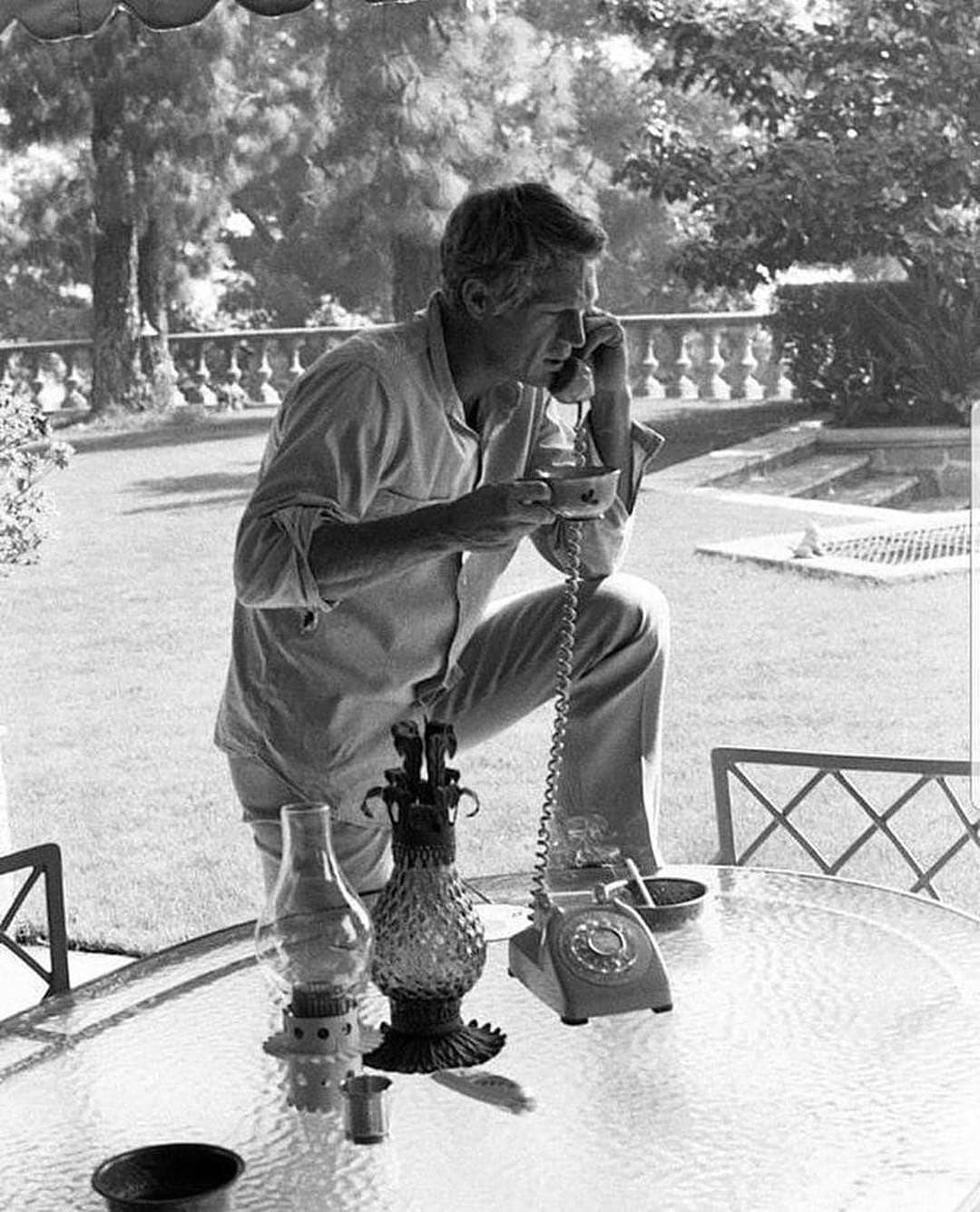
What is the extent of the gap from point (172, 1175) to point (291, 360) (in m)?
3.89

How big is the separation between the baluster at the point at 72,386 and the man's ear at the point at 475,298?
10.5 feet

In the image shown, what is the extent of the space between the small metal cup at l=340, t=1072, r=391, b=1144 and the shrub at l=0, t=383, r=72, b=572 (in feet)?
8.43

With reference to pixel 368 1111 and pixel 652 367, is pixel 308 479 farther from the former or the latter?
pixel 652 367

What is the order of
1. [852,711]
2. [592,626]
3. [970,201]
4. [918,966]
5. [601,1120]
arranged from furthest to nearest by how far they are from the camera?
[852,711]
[970,201]
[592,626]
[918,966]
[601,1120]

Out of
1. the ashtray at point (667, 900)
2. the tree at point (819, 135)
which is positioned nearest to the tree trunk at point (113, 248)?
the tree at point (819, 135)

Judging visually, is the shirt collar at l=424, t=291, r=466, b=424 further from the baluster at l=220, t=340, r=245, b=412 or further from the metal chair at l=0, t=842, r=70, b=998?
the baluster at l=220, t=340, r=245, b=412

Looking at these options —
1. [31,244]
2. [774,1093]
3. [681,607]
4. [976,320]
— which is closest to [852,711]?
[681,607]

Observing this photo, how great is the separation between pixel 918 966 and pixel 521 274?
31.4 inches

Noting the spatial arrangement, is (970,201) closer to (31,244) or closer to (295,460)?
(31,244)

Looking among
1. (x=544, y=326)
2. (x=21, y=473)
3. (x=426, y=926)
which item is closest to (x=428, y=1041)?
(x=426, y=926)

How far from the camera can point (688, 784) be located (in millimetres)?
4824

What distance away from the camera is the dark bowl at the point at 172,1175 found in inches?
54.4

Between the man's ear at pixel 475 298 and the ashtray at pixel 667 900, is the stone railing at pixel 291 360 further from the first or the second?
the ashtray at pixel 667 900

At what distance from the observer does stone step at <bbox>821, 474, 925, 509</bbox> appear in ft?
15.9
